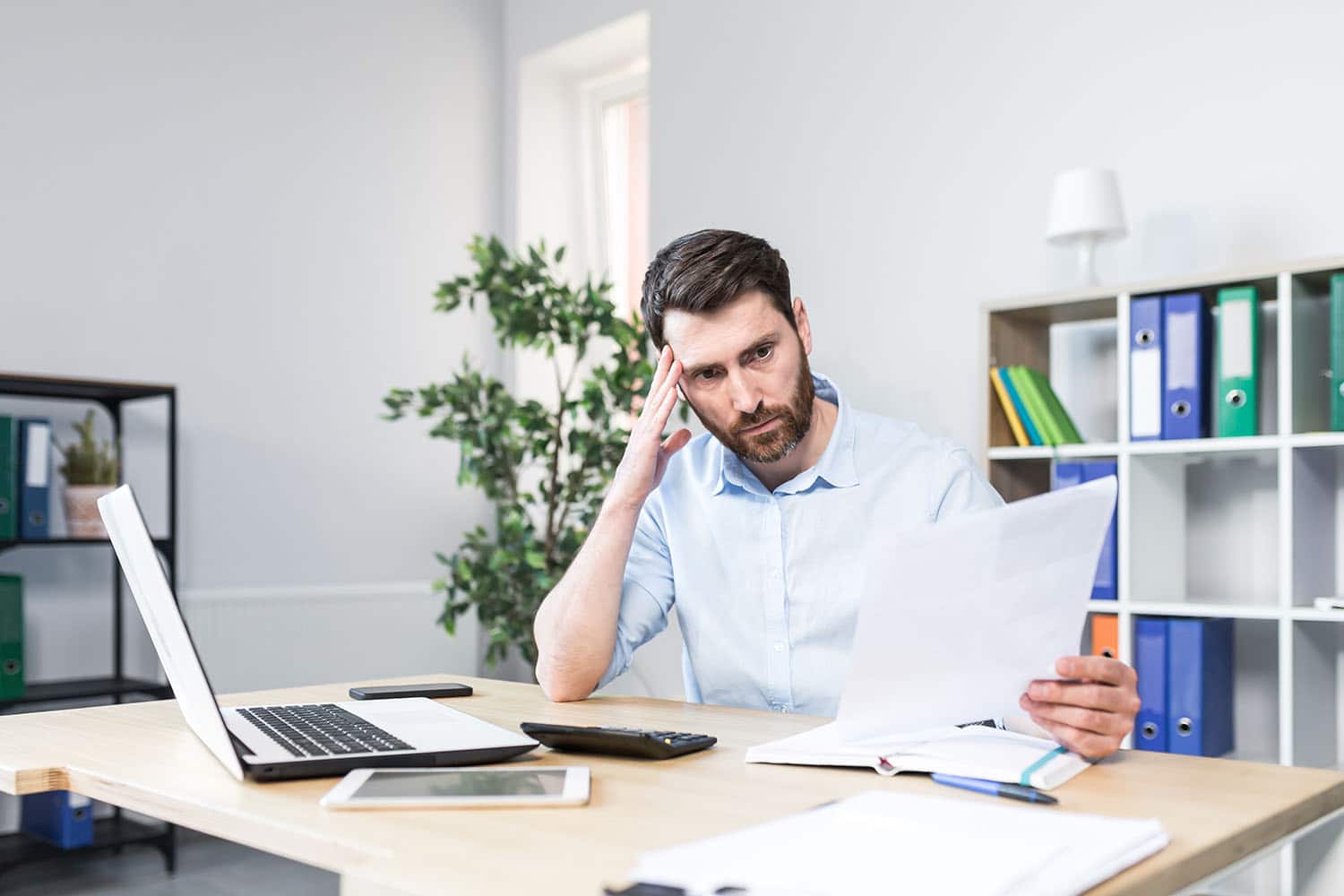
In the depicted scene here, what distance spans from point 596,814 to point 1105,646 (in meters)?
1.77

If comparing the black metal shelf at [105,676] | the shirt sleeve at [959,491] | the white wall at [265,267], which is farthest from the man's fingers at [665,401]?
the white wall at [265,267]

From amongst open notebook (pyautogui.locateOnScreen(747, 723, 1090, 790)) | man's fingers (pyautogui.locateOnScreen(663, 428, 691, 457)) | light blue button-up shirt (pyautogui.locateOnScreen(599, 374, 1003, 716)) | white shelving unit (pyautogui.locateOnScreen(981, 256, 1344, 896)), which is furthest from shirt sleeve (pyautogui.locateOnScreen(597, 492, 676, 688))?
white shelving unit (pyautogui.locateOnScreen(981, 256, 1344, 896))

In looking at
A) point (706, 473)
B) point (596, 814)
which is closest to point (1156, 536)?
point (706, 473)

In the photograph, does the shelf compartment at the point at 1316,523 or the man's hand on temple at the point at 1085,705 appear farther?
the shelf compartment at the point at 1316,523

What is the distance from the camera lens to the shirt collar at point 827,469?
1.66 meters

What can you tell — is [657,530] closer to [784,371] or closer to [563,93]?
[784,371]

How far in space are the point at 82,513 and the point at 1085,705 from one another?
8.66 feet

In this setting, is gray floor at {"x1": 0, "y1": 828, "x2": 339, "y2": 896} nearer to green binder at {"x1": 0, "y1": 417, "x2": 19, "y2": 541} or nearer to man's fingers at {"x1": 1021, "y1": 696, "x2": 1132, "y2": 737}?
green binder at {"x1": 0, "y1": 417, "x2": 19, "y2": 541}

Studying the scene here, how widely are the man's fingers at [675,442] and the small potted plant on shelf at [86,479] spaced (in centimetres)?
186

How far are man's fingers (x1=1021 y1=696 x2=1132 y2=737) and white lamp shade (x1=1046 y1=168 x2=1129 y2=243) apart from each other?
1623 millimetres

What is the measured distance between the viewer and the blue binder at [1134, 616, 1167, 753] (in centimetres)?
229

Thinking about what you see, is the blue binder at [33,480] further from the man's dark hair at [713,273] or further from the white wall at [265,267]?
the man's dark hair at [713,273]

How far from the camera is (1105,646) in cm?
239

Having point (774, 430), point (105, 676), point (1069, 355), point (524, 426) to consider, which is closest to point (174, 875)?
point (105, 676)
